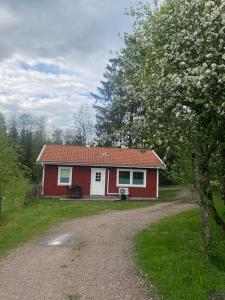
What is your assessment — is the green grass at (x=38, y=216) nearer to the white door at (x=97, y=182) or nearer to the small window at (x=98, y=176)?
the white door at (x=97, y=182)

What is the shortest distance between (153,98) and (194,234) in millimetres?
6882

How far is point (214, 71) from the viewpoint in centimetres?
930

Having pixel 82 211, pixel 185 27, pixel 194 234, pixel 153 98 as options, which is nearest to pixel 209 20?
pixel 185 27

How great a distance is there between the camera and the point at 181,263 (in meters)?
11.6

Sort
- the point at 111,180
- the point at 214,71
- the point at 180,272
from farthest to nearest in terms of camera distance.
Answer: the point at 111,180 → the point at 180,272 → the point at 214,71

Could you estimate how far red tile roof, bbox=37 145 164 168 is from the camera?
34188mm

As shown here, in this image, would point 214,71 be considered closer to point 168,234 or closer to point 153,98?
point 153,98

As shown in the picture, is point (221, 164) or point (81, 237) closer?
point (221, 164)

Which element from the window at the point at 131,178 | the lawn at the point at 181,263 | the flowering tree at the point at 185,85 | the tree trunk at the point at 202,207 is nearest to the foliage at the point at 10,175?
the lawn at the point at 181,263

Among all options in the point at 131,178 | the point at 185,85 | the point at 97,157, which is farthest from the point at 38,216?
the point at 185,85

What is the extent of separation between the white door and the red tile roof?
0.73 metres

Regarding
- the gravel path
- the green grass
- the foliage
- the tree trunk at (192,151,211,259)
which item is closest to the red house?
the green grass

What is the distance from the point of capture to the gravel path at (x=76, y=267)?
9062mm

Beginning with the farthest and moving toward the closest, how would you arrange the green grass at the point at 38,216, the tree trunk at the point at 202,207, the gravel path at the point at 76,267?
the green grass at the point at 38,216, the tree trunk at the point at 202,207, the gravel path at the point at 76,267
